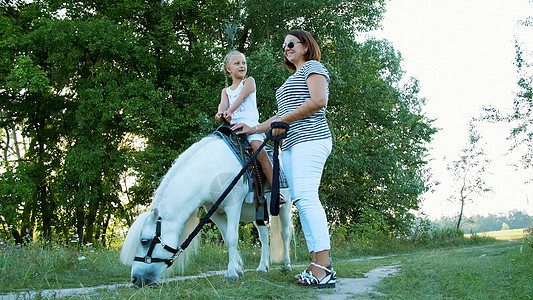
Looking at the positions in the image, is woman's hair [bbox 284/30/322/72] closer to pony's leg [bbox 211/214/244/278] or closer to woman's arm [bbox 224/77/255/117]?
woman's arm [bbox 224/77/255/117]

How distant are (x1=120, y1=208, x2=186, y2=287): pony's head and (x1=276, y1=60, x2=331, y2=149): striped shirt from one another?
1.21m

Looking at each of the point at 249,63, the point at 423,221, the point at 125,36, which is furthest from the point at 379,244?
the point at 125,36

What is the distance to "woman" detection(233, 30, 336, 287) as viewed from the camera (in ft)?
10.7

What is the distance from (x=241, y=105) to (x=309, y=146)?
1.28 metres

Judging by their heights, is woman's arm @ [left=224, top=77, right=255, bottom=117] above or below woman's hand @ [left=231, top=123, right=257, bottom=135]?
above

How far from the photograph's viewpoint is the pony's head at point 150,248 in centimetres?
331

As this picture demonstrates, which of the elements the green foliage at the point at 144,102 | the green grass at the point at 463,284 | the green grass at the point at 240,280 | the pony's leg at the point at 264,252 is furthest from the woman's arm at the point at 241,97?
the green foliage at the point at 144,102

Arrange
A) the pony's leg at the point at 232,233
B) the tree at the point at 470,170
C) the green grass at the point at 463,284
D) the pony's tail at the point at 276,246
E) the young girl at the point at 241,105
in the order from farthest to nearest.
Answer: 1. the tree at the point at 470,170
2. the pony's tail at the point at 276,246
3. the young girl at the point at 241,105
4. the pony's leg at the point at 232,233
5. the green grass at the point at 463,284

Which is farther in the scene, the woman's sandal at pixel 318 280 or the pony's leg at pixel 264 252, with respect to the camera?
the pony's leg at pixel 264 252

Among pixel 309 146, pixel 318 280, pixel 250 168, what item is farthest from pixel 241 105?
pixel 318 280

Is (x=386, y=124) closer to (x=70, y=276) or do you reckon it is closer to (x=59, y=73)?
(x=59, y=73)

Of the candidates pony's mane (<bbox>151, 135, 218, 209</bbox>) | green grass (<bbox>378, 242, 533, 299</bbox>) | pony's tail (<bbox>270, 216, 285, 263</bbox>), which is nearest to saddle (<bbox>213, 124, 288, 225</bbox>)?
pony's mane (<bbox>151, 135, 218, 209</bbox>)

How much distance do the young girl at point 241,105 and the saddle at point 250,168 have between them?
6 cm

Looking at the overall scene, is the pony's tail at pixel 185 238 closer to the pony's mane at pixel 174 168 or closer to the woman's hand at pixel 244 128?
Result: the pony's mane at pixel 174 168
